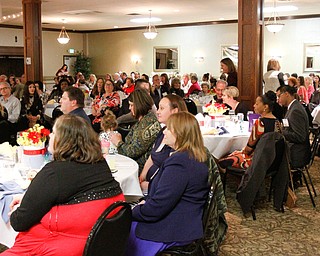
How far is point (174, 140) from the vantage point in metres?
2.95

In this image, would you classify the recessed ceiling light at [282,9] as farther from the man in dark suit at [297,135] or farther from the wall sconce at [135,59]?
the man in dark suit at [297,135]

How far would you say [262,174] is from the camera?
4.63m

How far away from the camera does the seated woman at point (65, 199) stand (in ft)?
7.30

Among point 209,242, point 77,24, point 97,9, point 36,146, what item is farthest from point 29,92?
point 77,24

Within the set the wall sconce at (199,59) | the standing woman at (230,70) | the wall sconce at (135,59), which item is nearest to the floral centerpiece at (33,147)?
the standing woman at (230,70)

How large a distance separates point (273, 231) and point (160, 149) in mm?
1584

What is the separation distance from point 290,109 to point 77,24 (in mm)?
13050

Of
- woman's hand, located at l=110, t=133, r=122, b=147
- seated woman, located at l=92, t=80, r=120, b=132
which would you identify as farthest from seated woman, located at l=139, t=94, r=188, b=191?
seated woman, located at l=92, t=80, r=120, b=132

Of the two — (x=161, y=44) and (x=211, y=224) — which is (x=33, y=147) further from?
(x=161, y=44)

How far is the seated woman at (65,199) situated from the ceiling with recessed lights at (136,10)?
30.6 feet

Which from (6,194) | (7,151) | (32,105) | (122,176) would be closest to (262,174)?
(122,176)

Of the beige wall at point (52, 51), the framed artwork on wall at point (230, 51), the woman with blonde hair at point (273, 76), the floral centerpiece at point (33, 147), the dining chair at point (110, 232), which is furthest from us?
the beige wall at point (52, 51)

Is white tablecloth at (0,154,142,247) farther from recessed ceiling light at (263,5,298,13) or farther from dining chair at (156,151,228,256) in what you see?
recessed ceiling light at (263,5,298,13)

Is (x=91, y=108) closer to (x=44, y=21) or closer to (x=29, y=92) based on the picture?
(x=29, y=92)
